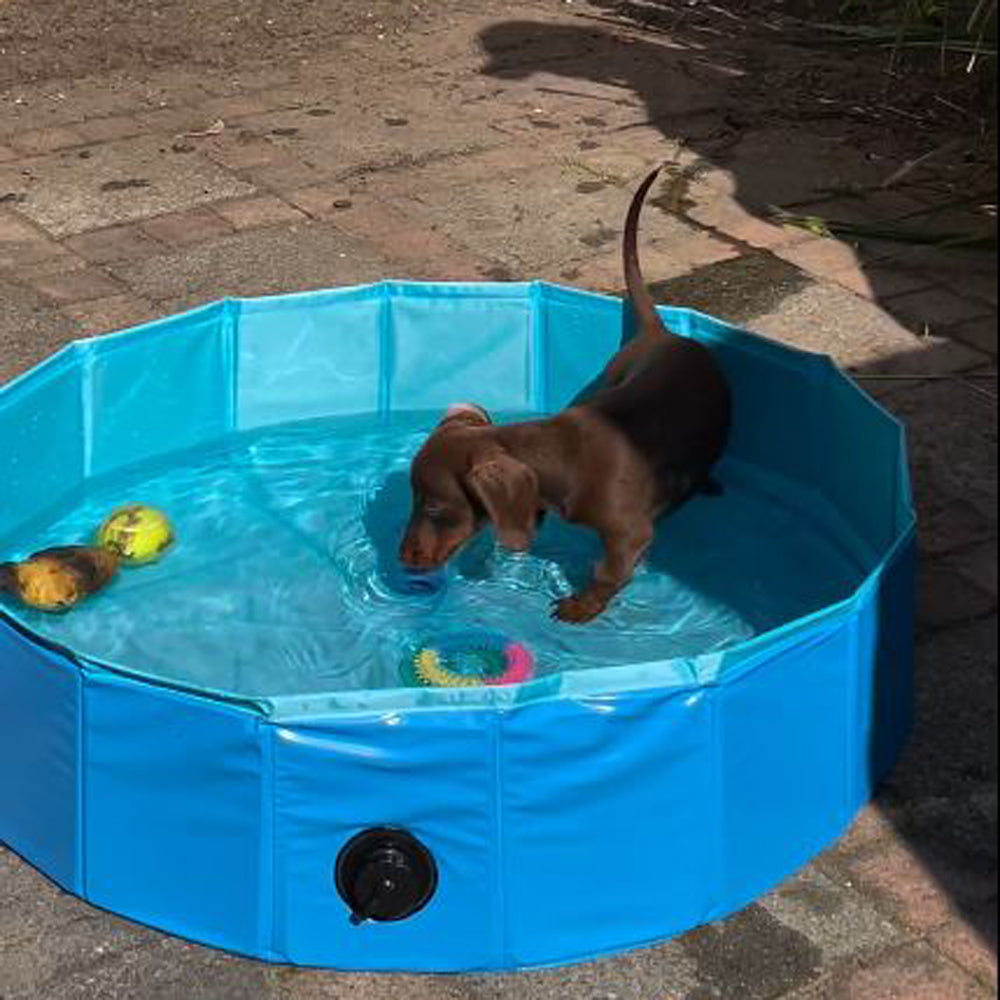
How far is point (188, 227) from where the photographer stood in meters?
7.21

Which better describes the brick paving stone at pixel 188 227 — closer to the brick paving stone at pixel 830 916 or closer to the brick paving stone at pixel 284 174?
the brick paving stone at pixel 284 174

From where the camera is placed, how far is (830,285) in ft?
21.9

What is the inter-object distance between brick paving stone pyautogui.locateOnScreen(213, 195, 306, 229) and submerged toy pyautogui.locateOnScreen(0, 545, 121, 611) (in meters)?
2.53

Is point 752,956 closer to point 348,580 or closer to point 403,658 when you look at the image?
point 403,658

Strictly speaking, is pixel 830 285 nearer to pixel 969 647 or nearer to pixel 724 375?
pixel 724 375

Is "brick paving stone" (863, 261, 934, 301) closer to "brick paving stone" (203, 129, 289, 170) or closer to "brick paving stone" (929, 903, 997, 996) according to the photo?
"brick paving stone" (203, 129, 289, 170)

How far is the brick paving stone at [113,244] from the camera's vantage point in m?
6.95

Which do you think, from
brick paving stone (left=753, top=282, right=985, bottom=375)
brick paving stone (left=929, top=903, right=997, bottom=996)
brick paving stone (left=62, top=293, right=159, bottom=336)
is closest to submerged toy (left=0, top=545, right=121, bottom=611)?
brick paving stone (left=62, top=293, right=159, bottom=336)

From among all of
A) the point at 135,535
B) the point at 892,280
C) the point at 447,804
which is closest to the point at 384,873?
the point at 447,804

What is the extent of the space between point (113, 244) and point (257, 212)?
61 cm

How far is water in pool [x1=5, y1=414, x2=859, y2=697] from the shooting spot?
4.88m

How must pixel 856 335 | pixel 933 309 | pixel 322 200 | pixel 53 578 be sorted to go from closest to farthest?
pixel 53 578 < pixel 856 335 < pixel 933 309 < pixel 322 200

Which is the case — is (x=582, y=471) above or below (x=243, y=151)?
above

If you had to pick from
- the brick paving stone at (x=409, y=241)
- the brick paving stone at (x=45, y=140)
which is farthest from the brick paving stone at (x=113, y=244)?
the brick paving stone at (x=45, y=140)
